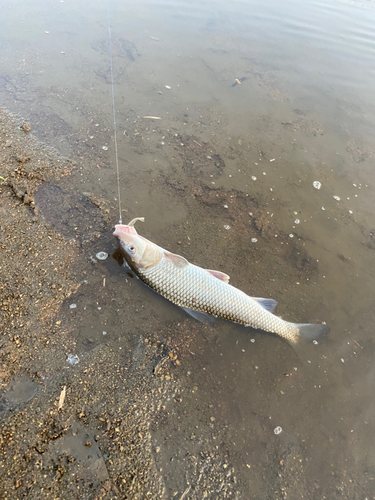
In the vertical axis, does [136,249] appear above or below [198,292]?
above

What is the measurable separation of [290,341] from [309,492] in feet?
4.44

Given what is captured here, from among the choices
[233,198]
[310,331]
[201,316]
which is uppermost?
[233,198]

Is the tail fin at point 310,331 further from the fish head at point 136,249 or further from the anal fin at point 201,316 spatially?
the fish head at point 136,249

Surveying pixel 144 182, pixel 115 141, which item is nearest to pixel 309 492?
pixel 144 182

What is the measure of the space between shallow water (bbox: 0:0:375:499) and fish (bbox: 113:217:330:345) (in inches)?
6.5

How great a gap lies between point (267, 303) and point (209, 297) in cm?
77

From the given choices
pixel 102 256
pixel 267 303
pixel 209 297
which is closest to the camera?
pixel 209 297

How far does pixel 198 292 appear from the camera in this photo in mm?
3193

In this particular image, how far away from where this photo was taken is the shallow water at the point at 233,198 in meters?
2.71

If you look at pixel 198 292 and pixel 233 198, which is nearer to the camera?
pixel 198 292

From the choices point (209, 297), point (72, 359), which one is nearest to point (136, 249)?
point (209, 297)

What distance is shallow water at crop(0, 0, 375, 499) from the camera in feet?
8.87

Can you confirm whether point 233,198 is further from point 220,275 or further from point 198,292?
point 198,292

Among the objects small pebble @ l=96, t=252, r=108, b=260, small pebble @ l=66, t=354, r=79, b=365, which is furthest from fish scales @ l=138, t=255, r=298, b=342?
small pebble @ l=66, t=354, r=79, b=365
